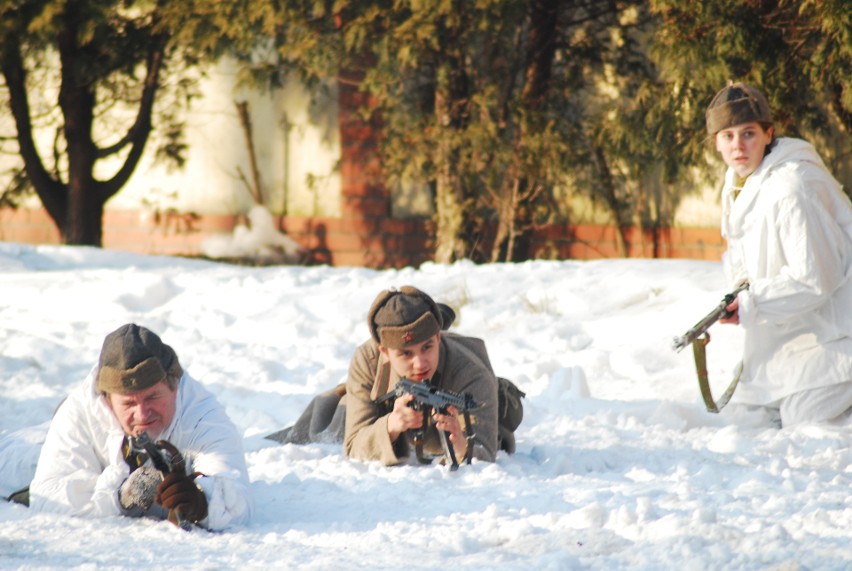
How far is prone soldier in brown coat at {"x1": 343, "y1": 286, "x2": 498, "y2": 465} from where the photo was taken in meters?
4.81

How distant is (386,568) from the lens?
12.5 feet

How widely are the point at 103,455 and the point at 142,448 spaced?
378 mm

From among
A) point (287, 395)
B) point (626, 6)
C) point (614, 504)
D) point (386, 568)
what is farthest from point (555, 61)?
point (386, 568)

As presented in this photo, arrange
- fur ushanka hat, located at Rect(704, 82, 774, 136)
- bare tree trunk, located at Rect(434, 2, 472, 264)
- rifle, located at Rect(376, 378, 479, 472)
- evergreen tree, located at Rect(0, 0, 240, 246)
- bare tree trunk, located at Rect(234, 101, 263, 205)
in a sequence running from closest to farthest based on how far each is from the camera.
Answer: rifle, located at Rect(376, 378, 479, 472)
fur ushanka hat, located at Rect(704, 82, 774, 136)
bare tree trunk, located at Rect(434, 2, 472, 264)
evergreen tree, located at Rect(0, 0, 240, 246)
bare tree trunk, located at Rect(234, 101, 263, 205)

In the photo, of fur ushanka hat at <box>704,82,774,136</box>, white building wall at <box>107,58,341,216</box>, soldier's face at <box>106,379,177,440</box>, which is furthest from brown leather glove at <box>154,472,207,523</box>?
white building wall at <box>107,58,341,216</box>

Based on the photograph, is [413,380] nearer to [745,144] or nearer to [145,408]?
[145,408]

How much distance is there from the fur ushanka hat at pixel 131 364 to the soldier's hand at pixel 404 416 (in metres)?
0.91

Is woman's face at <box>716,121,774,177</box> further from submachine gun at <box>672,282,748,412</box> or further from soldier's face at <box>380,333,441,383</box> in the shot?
soldier's face at <box>380,333,441,383</box>

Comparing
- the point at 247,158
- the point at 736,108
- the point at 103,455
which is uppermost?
the point at 247,158

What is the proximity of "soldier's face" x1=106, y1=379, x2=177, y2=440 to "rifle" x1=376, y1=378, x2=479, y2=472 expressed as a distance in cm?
84

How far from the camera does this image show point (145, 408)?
4.30 meters

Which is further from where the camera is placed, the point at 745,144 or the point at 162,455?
the point at 745,144

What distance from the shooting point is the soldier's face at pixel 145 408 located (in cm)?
428

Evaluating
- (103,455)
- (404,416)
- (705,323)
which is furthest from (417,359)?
(705,323)
